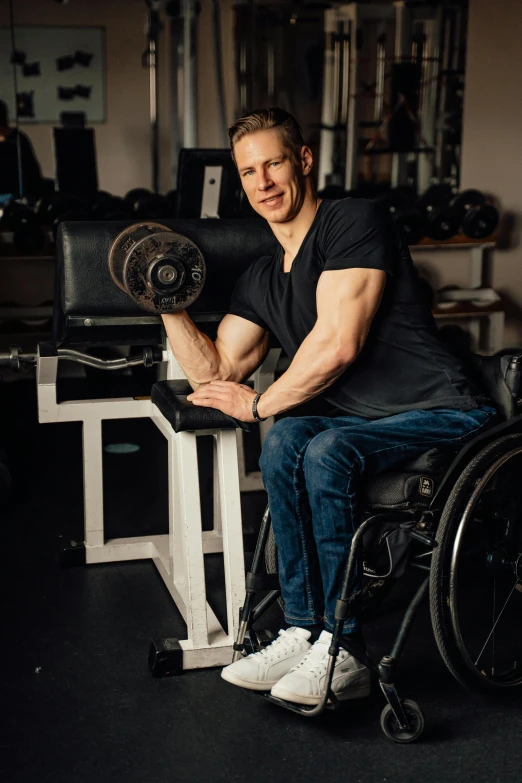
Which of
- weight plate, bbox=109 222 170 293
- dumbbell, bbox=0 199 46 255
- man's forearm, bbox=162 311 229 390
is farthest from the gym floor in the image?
dumbbell, bbox=0 199 46 255

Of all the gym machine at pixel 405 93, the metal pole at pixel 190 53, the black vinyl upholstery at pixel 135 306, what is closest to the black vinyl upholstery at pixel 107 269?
the black vinyl upholstery at pixel 135 306

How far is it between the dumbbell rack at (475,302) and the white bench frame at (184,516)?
6.32 ft

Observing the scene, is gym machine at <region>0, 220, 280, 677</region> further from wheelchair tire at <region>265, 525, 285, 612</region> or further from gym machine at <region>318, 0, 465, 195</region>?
gym machine at <region>318, 0, 465, 195</region>

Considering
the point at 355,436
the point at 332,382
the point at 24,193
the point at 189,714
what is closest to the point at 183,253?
the point at 332,382

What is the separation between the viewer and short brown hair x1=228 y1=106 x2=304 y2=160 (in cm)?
194

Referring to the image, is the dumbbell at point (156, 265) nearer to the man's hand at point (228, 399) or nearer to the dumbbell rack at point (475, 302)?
the man's hand at point (228, 399)

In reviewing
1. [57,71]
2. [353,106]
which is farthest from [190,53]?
[57,71]

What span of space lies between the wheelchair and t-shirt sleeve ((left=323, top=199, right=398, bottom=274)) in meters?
0.36

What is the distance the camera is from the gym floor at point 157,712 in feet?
5.25

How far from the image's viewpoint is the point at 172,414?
6.29ft

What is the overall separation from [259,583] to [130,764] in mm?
421

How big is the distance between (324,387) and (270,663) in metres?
0.55

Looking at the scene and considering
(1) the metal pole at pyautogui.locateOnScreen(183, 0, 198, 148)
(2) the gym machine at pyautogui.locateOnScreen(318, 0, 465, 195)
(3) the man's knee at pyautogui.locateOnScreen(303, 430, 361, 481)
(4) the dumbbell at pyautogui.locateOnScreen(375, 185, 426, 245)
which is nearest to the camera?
(3) the man's knee at pyautogui.locateOnScreen(303, 430, 361, 481)

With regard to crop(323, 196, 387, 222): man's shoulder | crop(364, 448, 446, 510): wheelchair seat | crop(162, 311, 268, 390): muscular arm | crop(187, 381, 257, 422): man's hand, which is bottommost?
crop(364, 448, 446, 510): wheelchair seat
